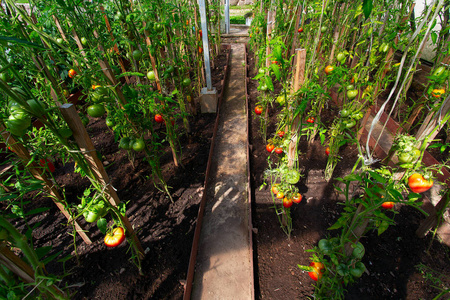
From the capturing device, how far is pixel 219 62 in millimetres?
5398

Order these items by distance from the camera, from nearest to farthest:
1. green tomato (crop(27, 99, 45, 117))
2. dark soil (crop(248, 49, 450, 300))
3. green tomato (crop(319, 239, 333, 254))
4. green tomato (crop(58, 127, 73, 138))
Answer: green tomato (crop(27, 99, 45, 117))
green tomato (crop(58, 127, 73, 138))
green tomato (crop(319, 239, 333, 254))
dark soil (crop(248, 49, 450, 300))

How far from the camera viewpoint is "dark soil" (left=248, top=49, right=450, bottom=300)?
1.49 m

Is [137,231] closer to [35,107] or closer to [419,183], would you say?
[35,107]

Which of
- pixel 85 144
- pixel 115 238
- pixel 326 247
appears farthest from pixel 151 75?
pixel 326 247

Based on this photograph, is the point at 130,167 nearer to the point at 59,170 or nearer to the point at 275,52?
the point at 59,170

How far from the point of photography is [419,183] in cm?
98

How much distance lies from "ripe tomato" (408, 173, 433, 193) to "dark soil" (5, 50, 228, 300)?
1434 mm

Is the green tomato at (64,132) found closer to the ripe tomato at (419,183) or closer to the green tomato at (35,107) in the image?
the green tomato at (35,107)

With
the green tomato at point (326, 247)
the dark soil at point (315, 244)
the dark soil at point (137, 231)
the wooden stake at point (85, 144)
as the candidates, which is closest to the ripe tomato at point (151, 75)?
the dark soil at point (137, 231)

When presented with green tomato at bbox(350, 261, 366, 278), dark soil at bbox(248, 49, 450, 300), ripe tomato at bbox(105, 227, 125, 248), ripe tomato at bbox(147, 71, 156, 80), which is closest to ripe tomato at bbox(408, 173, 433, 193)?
green tomato at bbox(350, 261, 366, 278)

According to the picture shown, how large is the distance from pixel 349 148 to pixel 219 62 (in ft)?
12.6

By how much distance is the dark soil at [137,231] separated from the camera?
156cm

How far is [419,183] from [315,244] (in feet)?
3.31

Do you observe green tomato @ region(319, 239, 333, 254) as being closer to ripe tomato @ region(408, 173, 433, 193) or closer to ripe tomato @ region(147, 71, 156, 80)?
ripe tomato @ region(408, 173, 433, 193)
